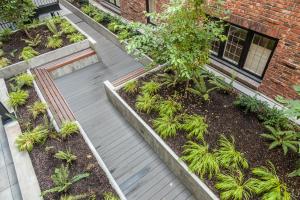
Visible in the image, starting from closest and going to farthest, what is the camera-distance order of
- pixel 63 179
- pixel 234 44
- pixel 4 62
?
1. pixel 63 179
2. pixel 234 44
3. pixel 4 62

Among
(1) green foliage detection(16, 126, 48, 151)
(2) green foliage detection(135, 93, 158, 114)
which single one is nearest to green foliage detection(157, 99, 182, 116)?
(2) green foliage detection(135, 93, 158, 114)

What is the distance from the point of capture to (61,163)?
530 centimetres

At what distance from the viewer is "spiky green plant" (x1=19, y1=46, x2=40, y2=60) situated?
8.58 meters

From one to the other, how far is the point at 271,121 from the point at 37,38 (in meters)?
9.71

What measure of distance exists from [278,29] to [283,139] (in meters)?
2.77

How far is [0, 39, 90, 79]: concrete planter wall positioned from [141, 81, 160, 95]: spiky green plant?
430cm

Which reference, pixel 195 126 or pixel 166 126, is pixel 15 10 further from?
pixel 195 126

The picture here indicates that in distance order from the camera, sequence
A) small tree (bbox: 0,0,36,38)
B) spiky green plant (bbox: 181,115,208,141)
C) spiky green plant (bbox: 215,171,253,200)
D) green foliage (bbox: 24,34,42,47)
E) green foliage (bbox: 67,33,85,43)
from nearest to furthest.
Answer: spiky green plant (bbox: 215,171,253,200)
spiky green plant (bbox: 181,115,208,141)
small tree (bbox: 0,0,36,38)
green foliage (bbox: 24,34,42,47)
green foliage (bbox: 67,33,85,43)

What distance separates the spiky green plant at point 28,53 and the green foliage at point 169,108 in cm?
586

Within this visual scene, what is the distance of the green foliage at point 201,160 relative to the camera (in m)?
4.82

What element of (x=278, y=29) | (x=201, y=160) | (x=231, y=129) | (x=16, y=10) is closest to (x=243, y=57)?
(x=278, y=29)

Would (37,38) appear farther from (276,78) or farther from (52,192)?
(276,78)

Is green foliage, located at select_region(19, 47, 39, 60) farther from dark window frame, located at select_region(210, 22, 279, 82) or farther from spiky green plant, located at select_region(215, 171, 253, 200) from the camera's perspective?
spiky green plant, located at select_region(215, 171, 253, 200)

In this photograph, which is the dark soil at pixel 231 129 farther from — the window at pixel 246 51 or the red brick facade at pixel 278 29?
the red brick facade at pixel 278 29
